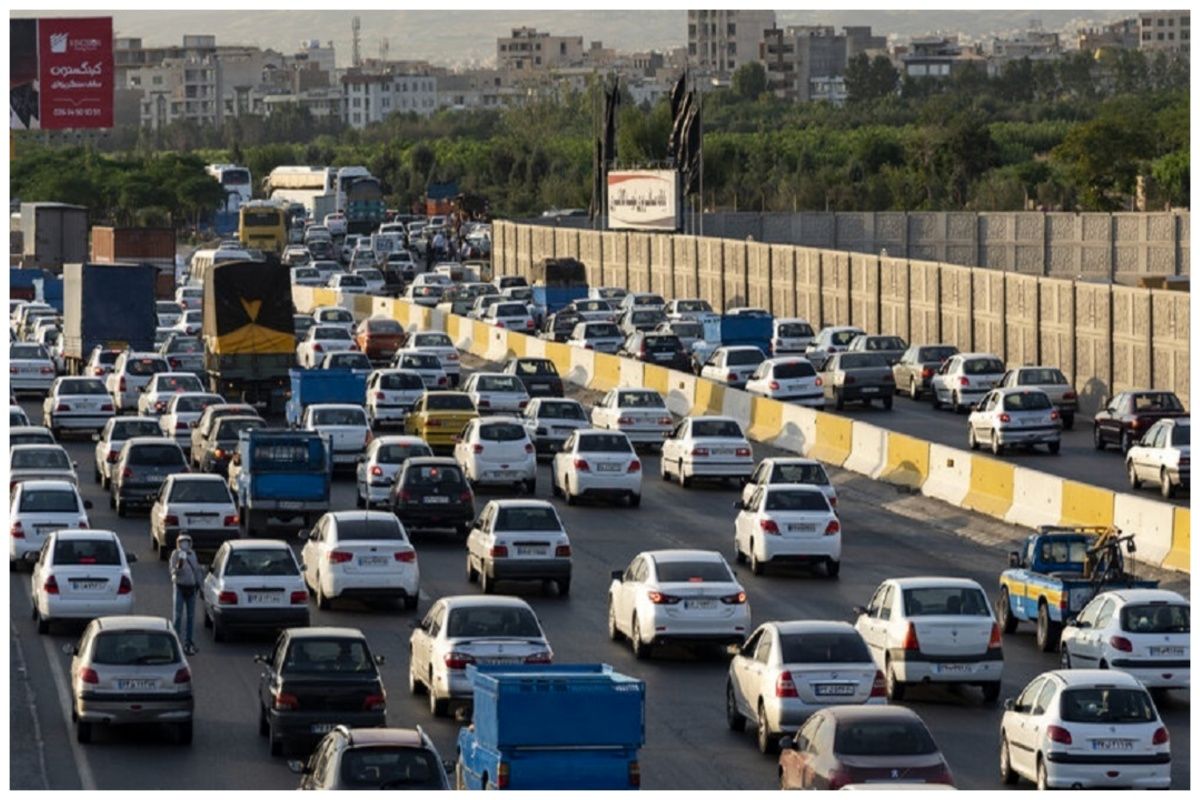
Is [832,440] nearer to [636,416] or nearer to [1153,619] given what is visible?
[636,416]

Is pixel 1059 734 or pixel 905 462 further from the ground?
pixel 905 462

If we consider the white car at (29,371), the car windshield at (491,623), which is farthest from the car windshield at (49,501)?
the white car at (29,371)

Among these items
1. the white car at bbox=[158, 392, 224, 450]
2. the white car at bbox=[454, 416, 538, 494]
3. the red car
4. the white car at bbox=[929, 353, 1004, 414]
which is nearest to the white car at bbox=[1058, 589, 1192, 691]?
the red car

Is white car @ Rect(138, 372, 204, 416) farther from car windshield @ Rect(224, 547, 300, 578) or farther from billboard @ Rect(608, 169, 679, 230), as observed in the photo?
billboard @ Rect(608, 169, 679, 230)

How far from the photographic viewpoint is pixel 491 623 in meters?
31.8

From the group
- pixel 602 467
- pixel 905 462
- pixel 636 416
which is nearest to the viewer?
pixel 602 467

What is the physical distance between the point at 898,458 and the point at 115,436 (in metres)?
14.0

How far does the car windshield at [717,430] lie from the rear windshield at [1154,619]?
22.4 meters

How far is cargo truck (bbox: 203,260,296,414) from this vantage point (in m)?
68.6

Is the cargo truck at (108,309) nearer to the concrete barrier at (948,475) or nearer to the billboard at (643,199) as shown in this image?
the concrete barrier at (948,475)

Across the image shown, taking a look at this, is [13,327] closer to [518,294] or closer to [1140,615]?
[518,294]

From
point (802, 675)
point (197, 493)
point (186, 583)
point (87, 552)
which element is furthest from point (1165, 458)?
point (802, 675)

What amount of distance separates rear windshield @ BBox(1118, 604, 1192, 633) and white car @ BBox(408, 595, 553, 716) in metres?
6.09

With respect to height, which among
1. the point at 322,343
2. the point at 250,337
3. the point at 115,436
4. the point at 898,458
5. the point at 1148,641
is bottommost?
the point at 1148,641
